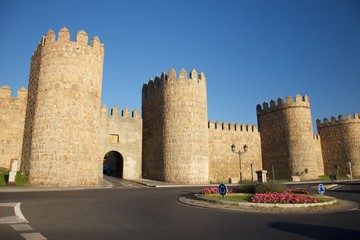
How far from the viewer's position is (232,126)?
3369 centimetres

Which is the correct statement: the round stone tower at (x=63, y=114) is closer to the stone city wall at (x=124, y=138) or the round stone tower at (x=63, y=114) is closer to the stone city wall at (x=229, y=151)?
the stone city wall at (x=124, y=138)

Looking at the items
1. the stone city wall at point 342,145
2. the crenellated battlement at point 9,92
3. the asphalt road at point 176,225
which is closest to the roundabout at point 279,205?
the asphalt road at point 176,225

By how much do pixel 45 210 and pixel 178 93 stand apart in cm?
1921

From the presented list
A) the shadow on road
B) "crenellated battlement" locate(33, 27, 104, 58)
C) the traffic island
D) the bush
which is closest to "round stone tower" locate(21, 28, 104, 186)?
"crenellated battlement" locate(33, 27, 104, 58)

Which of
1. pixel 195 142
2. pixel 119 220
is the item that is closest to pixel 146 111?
pixel 195 142

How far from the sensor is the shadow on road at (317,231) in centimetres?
530

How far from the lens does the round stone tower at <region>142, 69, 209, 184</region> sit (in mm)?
25000

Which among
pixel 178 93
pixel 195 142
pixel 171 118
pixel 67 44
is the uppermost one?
pixel 67 44

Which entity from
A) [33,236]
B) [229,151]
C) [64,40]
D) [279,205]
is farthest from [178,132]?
[33,236]

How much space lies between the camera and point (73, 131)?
62.9ft

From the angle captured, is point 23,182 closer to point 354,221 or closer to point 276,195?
point 276,195

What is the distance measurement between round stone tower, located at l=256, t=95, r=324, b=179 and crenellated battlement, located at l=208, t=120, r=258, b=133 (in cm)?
197

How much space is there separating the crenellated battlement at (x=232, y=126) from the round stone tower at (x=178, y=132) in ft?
17.3

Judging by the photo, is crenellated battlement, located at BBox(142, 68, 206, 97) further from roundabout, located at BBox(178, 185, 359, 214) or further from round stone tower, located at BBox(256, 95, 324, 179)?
roundabout, located at BBox(178, 185, 359, 214)
